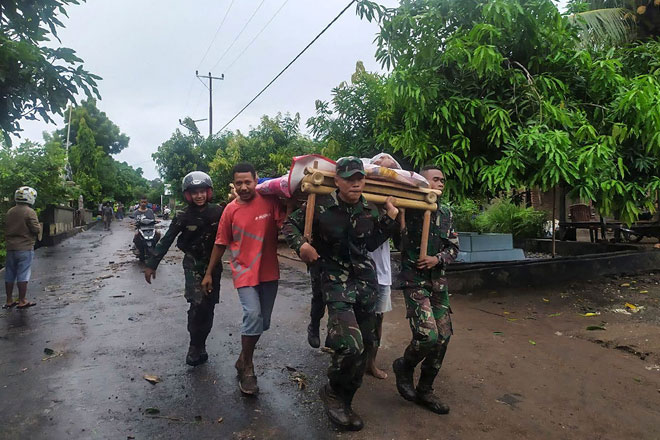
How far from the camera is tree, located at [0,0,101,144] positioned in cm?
319

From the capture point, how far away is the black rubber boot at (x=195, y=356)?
409cm

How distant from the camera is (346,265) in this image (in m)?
3.07

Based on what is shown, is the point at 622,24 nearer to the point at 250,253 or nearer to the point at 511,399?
the point at 511,399

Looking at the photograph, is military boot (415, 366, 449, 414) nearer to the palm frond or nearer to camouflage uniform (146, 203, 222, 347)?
camouflage uniform (146, 203, 222, 347)

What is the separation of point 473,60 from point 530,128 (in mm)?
1118

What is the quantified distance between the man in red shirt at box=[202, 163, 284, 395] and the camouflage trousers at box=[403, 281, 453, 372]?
1.13 m

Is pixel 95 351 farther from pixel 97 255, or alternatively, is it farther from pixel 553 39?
pixel 97 255

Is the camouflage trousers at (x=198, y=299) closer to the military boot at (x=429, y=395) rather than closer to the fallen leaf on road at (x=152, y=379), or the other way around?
the fallen leaf on road at (x=152, y=379)

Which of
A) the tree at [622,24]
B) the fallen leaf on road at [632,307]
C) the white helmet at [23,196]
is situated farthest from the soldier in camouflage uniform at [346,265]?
the tree at [622,24]

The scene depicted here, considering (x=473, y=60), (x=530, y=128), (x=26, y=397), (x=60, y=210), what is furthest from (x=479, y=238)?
(x=60, y=210)

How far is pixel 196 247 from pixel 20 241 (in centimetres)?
387

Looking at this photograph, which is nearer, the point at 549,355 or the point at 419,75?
the point at 549,355

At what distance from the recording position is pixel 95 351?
455 centimetres

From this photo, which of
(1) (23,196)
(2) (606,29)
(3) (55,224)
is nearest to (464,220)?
(2) (606,29)
